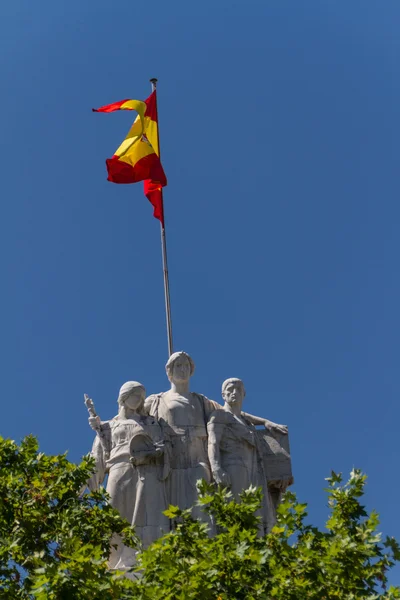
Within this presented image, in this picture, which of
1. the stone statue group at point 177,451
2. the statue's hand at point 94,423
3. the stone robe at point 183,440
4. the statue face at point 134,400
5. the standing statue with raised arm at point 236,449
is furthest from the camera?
the statue's hand at point 94,423

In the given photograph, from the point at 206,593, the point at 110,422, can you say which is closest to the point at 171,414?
the point at 110,422

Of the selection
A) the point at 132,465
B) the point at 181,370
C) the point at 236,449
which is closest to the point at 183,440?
the point at 236,449

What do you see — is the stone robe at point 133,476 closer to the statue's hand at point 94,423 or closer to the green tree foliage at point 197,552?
the statue's hand at point 94,423

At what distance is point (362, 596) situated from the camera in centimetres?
1797

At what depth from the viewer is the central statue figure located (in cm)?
2505

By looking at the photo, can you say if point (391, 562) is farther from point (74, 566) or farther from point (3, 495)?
point (3, 495)

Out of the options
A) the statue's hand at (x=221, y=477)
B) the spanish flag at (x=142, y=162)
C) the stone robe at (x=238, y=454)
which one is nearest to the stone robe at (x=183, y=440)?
the statue's hand at (x=221, y=477)

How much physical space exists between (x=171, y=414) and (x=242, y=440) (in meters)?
1.75

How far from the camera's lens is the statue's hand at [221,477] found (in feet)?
82.2

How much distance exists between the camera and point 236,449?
85.0 feet

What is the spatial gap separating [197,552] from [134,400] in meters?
8.14

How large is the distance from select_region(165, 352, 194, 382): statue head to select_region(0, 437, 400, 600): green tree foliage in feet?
20.6

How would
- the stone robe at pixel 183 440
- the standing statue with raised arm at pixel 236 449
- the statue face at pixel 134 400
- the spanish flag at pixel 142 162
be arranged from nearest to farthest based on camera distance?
the stone robe at pixel 183 440 → the standing statue with raised arm at pixel 236 449 → the statue face at pixel 134 400 → the spanish flag at pixel 142 162

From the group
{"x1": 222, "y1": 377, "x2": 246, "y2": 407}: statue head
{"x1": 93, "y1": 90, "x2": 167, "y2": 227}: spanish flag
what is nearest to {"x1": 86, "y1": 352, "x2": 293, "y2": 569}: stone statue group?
{"x1": 222, "y1": 377, "x2": 246, "y2": 407}: statue head
